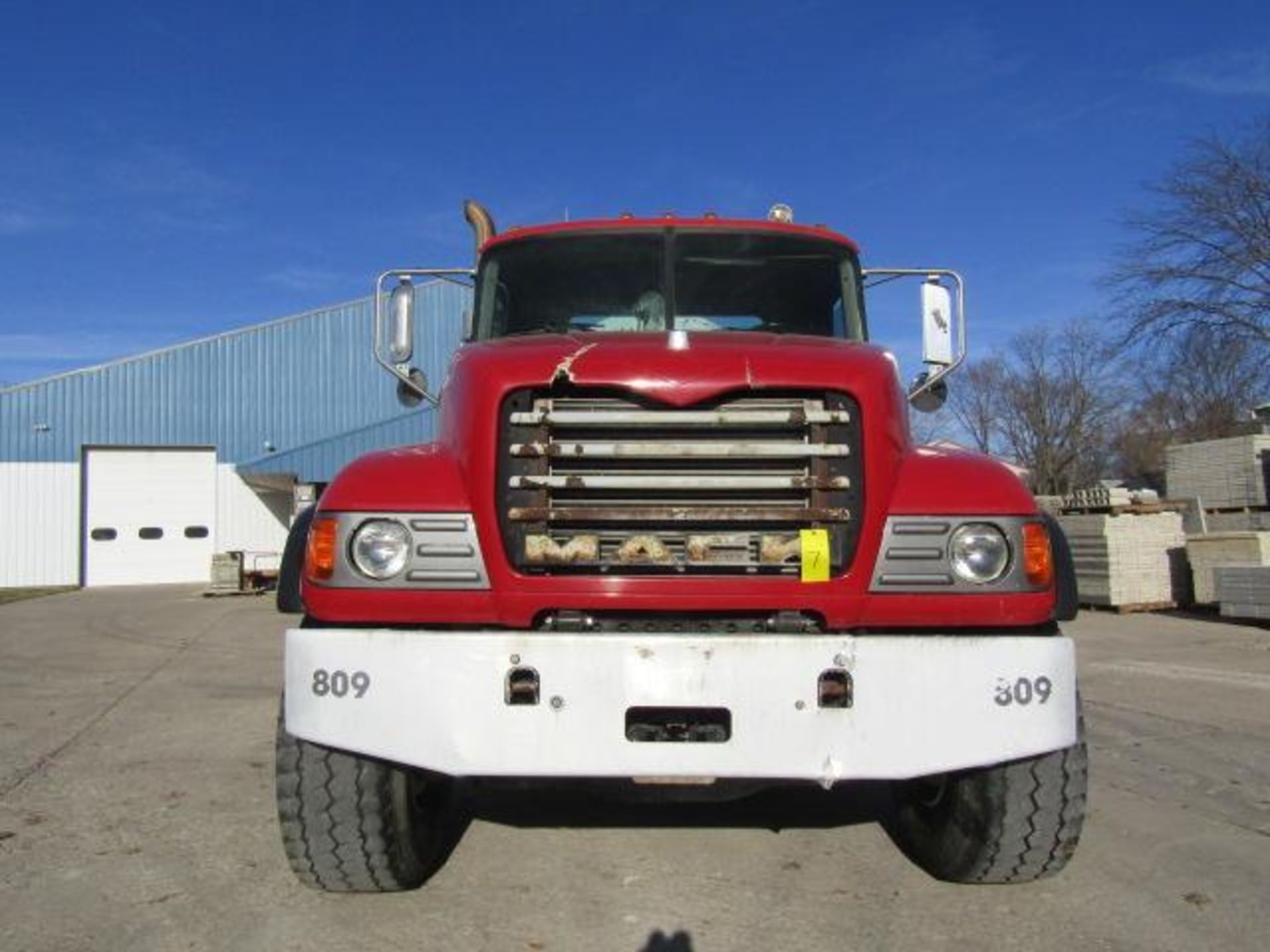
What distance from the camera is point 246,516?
29125mm

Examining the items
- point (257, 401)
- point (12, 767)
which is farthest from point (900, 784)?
point (257, 401)

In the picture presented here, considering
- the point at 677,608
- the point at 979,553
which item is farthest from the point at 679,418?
the point at 979,553

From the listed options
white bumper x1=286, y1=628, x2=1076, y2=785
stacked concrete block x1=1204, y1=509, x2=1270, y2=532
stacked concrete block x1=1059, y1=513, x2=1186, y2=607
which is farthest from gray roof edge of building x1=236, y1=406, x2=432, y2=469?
white bumper x1=286, y1=628, x2=1076, y2=785

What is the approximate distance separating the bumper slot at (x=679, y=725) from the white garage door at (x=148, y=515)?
27.1 metres

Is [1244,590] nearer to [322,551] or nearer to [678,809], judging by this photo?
[678,809]

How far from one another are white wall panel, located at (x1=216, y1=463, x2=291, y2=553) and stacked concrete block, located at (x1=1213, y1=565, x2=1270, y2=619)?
A: 2241 cm

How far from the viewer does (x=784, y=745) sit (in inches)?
128

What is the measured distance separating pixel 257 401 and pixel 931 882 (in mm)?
28502

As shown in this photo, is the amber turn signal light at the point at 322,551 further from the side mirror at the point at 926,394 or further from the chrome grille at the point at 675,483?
the side mirror at the point at 926,394

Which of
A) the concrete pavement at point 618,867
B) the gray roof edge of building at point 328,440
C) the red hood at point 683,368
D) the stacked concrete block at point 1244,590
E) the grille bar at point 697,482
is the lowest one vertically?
the concrete pavement at point 618,867

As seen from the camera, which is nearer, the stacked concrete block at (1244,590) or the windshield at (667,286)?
the windshield at (667,286)

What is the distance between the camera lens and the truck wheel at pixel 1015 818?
3664mm

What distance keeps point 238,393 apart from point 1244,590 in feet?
81.4

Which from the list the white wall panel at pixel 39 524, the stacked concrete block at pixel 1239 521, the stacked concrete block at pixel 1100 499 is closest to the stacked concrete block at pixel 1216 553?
the stacked concrete block at pixel 1100 499
